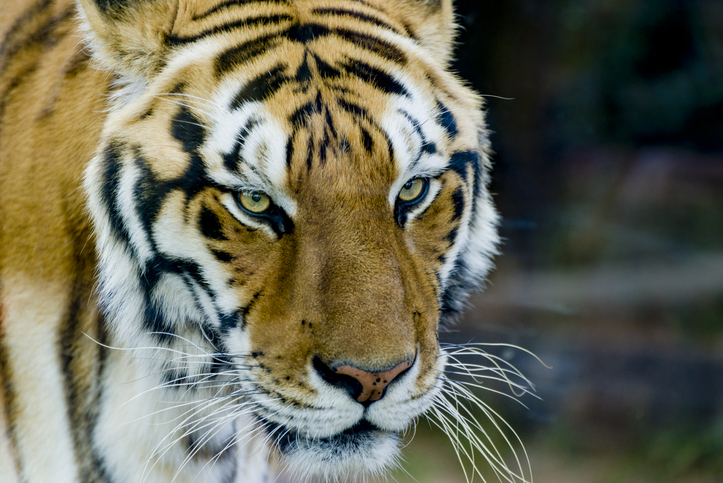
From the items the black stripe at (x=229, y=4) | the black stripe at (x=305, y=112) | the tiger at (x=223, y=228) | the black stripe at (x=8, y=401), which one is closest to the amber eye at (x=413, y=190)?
the tiger at (x=223, y=228)

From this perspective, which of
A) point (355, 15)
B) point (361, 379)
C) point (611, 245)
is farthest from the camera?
point (611, 245)

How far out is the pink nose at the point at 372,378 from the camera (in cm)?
56

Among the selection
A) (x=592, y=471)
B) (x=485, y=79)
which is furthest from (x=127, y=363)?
(x=592, y=471)

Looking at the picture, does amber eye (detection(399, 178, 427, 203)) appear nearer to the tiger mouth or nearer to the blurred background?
the tiger mouth

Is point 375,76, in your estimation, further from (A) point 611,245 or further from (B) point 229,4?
(A) point 611,245

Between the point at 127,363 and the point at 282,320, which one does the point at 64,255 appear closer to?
the point at 127,363

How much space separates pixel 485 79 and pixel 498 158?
273mm

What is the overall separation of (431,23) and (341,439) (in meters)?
0.48

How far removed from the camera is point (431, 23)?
0.72 m

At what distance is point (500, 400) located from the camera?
4.87ft

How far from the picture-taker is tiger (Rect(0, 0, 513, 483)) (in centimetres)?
59

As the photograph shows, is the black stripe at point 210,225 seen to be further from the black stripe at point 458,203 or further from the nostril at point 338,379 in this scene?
the black stripe at point 458,203

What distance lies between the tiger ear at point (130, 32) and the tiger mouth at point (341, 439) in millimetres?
395

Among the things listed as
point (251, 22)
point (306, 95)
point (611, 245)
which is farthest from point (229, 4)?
point (611, 245)
